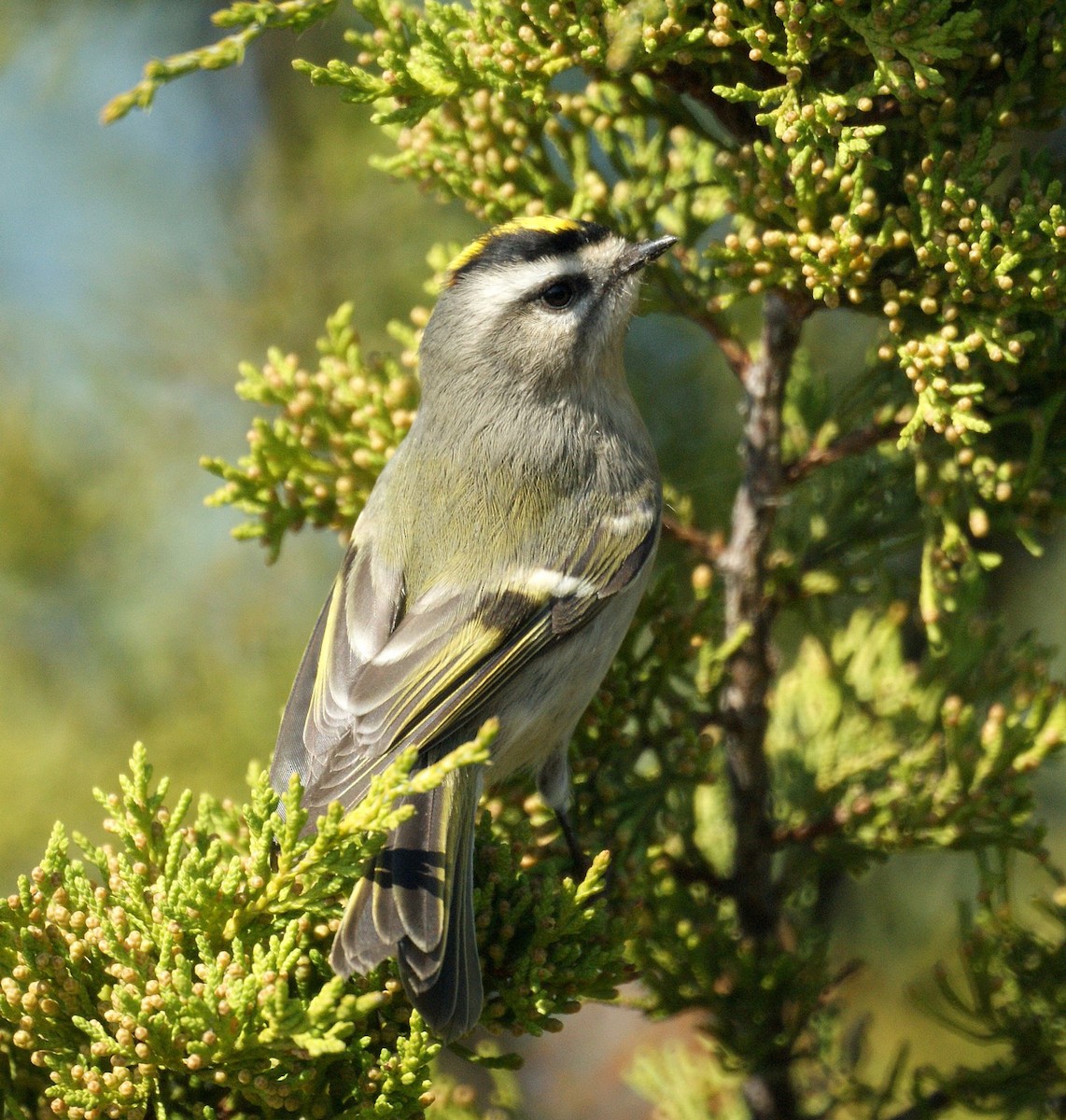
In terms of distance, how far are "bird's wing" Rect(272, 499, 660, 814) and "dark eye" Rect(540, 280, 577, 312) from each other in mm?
417

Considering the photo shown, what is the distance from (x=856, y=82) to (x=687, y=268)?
0.47m

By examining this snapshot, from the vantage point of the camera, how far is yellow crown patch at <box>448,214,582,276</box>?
2078 millimetres

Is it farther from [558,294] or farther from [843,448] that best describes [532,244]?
[843,448]

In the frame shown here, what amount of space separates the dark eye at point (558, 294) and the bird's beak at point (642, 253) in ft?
0.47

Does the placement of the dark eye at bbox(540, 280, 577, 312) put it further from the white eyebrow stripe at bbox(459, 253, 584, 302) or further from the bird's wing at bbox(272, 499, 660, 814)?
the bird's wing at bbox(272, 499, 660, 814)

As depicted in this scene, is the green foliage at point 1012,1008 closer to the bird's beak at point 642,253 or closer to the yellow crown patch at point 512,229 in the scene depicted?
the bird's beak at point 642,253

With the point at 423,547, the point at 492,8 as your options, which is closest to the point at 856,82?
the point at 492,8

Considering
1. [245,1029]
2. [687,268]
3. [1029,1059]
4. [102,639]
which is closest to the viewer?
[245,1029]

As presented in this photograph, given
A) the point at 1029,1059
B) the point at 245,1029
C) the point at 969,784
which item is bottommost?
the point at 1029,1059

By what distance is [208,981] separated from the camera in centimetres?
142

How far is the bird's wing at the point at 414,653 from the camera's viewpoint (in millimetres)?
1828

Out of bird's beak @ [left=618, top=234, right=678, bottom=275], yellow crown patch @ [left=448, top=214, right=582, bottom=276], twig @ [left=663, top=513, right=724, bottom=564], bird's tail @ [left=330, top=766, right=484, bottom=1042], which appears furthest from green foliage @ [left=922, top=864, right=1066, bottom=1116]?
yellow crown patch @ [left=448, top=214, right=582, bottom=276]

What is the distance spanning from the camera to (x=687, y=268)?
2.22 m

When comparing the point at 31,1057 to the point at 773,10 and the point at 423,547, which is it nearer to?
the point at 423,547
